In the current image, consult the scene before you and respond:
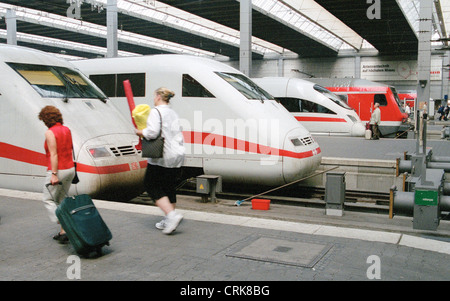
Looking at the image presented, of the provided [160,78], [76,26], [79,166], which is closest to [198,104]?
[160,78]

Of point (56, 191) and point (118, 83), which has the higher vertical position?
point (118, 83)

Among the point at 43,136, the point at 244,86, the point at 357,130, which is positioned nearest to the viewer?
the point at 43,136

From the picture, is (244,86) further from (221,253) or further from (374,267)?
(374,267)

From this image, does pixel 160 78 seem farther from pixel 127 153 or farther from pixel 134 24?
pixel 134 24

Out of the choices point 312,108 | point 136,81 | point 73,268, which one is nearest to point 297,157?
point 136,81

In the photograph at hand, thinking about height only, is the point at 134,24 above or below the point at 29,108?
above

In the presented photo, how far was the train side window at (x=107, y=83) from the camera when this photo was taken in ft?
35.7

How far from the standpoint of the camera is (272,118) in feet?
31.2

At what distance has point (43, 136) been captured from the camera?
7645 millimetres

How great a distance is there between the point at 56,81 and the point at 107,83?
250cm

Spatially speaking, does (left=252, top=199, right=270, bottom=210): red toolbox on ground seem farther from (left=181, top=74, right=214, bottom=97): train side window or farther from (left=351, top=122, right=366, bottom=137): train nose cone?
(left=351, top=122, right=366, bottom=137): train nose cone
